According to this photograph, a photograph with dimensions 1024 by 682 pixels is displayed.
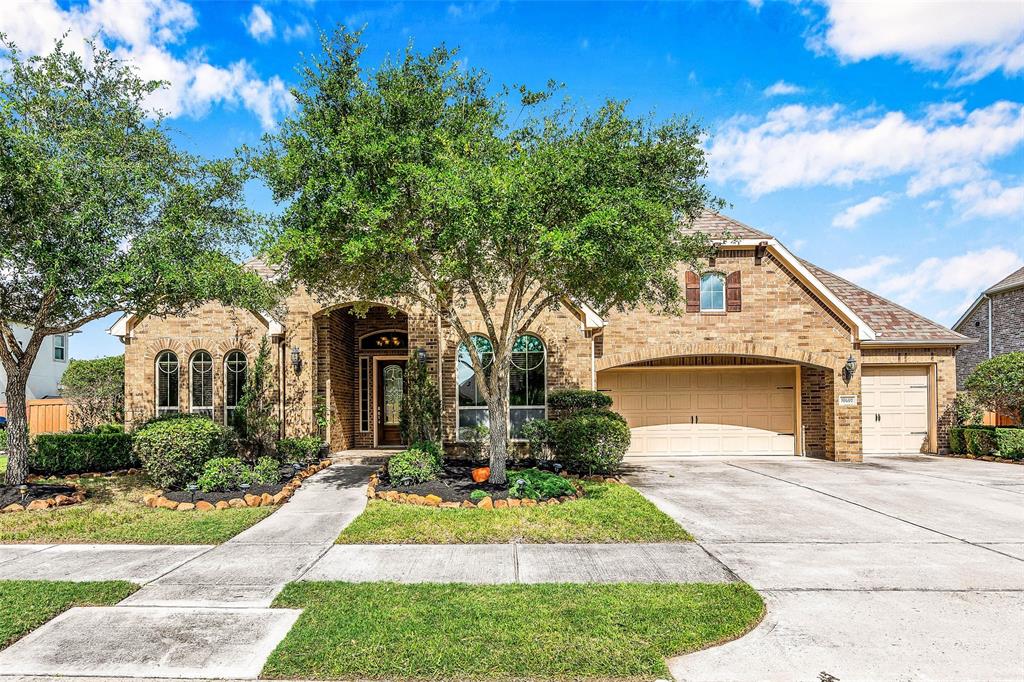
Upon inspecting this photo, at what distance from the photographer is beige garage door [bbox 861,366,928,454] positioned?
15398 mm

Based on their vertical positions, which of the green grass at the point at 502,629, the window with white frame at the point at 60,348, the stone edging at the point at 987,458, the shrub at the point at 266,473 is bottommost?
the stone edging at the point at 987,458

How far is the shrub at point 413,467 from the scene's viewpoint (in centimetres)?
949

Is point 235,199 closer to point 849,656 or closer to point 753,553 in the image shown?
point 753,553

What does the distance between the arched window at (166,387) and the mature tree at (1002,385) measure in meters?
19.6

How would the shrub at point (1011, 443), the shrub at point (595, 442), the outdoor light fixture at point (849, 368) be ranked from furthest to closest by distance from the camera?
the outdoor light fixture at point (849, 368)
the shrub at point (1011, 443)
the shrub at point (595, 442)

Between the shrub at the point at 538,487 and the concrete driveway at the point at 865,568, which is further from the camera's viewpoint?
the shrub at the point at 538,487

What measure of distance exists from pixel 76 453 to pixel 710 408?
14215mm

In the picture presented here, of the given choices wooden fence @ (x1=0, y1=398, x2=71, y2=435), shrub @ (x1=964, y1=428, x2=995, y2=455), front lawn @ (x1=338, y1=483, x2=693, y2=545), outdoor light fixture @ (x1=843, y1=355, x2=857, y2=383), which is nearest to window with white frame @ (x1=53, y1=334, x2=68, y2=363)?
wooden fence @ (x1=0, y1=398, x2=71, y2=435)

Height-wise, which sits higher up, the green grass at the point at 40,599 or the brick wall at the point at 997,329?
the brick wall at the point at 997,329

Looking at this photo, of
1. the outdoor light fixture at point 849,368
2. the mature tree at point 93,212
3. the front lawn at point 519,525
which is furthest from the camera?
the outdoor light fixture at point 849,368

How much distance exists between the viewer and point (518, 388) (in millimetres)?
12875

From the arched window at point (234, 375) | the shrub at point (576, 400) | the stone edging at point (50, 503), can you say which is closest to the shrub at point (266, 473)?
the stone edging at point (50, 503)

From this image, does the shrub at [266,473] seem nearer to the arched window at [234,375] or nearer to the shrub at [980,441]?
the arched window at [234,375]

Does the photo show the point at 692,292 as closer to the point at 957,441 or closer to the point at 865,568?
the point at 957,441
